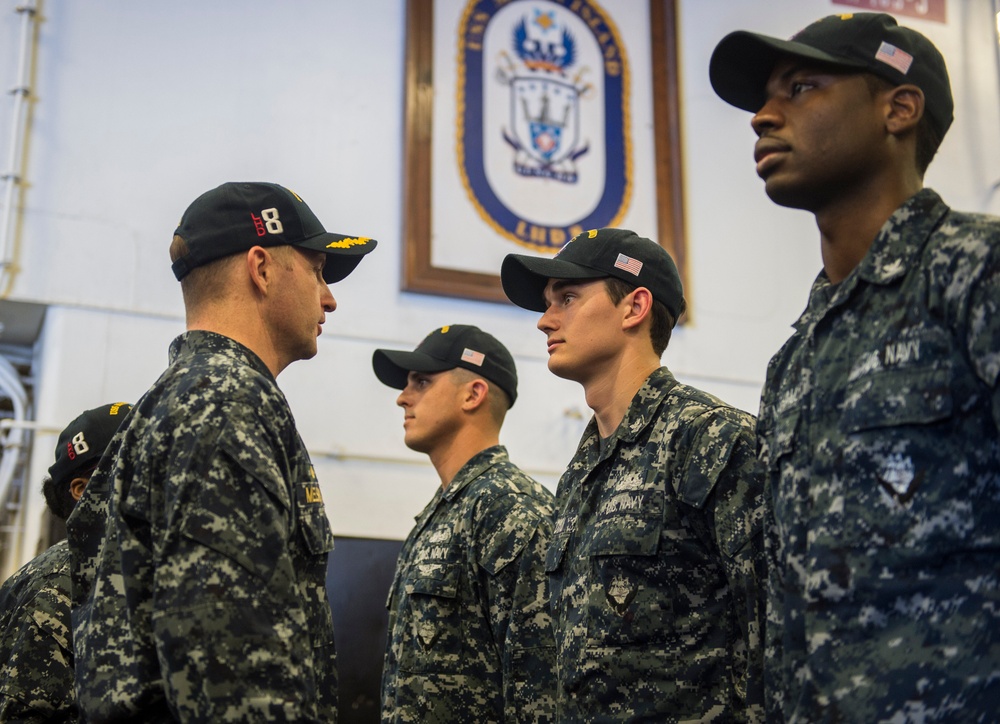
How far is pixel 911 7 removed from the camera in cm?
665

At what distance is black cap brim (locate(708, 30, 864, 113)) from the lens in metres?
1.60

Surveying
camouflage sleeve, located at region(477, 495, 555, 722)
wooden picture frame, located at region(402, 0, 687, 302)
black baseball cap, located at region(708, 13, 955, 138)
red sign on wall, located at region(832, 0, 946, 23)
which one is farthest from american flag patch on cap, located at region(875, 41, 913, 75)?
red sign on wall, located at region(832, 0, 946, 23)

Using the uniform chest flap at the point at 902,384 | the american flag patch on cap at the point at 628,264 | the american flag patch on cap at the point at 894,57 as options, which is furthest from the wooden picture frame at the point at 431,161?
the uniform chest flap at the point at 902,384

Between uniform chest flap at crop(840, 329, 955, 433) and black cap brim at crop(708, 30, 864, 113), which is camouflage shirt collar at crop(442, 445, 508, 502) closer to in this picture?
black cap brim at crop(708, 30, 864, 113)

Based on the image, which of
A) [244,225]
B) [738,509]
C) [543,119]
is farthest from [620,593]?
[543,119]

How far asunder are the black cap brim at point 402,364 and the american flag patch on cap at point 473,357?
0.05 meters

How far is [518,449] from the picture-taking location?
5273 millimetres

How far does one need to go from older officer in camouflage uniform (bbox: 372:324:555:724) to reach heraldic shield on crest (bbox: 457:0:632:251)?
2548mm

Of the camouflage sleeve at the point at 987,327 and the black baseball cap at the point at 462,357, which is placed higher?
the black baseball cap at the point at 462,357

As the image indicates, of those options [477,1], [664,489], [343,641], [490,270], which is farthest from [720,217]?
[664,489]

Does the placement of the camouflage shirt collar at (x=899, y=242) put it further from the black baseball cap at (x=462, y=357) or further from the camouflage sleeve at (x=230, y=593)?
the black baseball cap at (x=462, y=357)

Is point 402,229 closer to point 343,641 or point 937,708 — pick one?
point 343,641

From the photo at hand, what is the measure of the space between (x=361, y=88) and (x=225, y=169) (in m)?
0.83

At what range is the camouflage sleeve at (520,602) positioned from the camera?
255 centimetres
